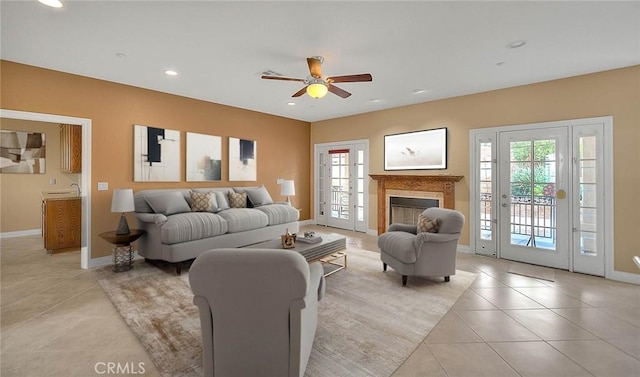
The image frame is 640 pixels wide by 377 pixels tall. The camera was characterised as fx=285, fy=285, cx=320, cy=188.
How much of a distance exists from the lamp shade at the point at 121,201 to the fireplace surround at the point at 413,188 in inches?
177

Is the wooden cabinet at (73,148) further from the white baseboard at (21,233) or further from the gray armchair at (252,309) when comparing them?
the gray armchair at (252,309)

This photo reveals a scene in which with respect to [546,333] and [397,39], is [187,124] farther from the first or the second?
[546,333]

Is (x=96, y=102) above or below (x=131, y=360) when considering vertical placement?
above

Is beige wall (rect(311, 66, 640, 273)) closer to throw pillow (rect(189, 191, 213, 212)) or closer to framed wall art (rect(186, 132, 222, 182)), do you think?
framed wall art (rect(186, 132, 222, 182))

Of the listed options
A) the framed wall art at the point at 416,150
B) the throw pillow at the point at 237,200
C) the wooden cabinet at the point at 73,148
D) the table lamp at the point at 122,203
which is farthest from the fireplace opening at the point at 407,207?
the wooden cabinet at the point at 73,148

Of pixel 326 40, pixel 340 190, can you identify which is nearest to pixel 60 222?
pixel 326 40

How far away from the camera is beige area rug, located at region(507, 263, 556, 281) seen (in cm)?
387

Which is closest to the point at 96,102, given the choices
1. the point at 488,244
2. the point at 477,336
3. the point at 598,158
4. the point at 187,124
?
the point at 187,124

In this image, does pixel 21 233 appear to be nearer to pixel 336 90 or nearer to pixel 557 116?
pixel 336 90

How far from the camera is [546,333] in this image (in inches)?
96.3

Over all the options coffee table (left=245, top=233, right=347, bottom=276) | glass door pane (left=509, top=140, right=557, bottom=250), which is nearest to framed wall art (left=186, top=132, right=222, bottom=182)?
coffee table (left=245, top=233, right=347, bottom=276)

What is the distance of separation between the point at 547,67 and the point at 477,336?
3551mm

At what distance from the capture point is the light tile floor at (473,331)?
6.59 ft

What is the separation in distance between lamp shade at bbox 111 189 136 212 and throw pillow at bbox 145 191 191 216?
0.33 m
